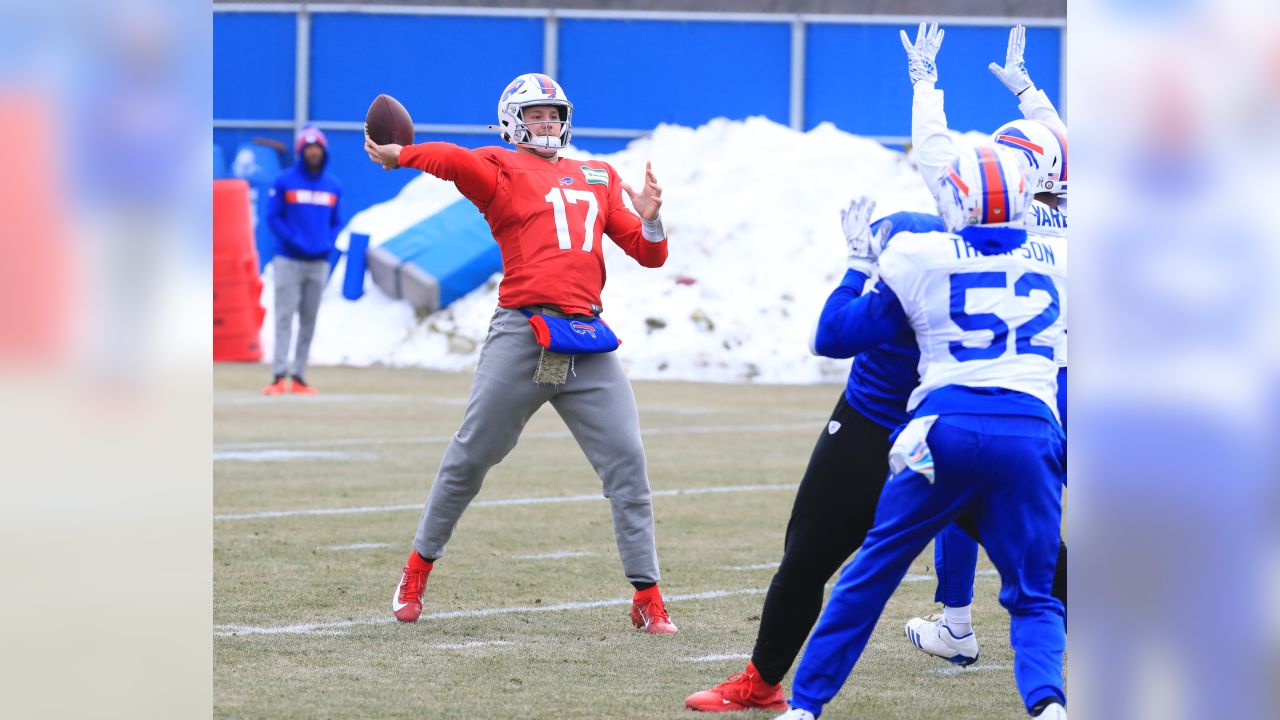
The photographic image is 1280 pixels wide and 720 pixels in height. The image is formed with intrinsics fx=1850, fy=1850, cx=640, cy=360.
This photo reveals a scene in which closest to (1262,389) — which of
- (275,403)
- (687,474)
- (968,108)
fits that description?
(687,474)

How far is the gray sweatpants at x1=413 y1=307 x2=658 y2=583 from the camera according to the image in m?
6.84

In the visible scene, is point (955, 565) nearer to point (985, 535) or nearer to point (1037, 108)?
point (985, 535)

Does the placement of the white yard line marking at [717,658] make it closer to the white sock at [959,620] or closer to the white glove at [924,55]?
the white sock at [959,620]

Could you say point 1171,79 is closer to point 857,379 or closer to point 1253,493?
point 1253,493

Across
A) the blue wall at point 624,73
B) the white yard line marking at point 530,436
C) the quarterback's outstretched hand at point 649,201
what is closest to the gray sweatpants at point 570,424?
the quarterback's outstretched hand at point 649,201

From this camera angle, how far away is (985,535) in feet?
15.9

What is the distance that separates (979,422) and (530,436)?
977 centimetres

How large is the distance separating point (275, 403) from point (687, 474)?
553 centimetres

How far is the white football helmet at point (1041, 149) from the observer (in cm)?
611

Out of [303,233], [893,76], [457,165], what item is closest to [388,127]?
[457,165]

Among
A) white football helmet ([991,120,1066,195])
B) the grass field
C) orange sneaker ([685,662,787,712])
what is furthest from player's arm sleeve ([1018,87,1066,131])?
orange sneaker ([685,662,787,712])

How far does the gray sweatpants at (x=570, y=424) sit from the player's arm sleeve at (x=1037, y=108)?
5.94 feet

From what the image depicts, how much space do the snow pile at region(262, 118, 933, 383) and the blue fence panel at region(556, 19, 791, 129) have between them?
2.42 m

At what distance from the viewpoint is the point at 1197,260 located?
295 centimetres
